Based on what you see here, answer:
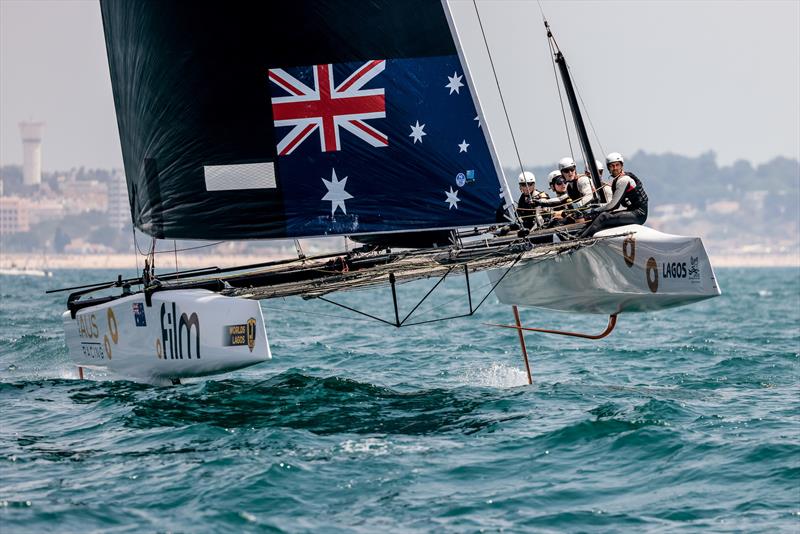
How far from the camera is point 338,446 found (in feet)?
23.1

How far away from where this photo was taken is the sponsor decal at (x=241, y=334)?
775cm

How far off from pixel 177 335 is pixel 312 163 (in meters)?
1.52

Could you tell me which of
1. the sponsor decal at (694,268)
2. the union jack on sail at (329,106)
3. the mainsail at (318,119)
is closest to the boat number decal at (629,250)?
the sponsor decal at (694,268)

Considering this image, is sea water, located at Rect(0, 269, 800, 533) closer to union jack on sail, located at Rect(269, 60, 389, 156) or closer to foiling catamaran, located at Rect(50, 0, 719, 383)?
foiling catamaran, located at Rect(50, 0, 719, 383)

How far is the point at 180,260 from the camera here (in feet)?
466

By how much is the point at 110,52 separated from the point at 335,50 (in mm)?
2451

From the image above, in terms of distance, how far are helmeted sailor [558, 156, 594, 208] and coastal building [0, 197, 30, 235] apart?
481 ft

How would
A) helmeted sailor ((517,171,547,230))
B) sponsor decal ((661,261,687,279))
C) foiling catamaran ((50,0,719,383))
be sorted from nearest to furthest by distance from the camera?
foiling catamaran ((50,0,719,383))
sponsor decal ((661,261,687,279))
helmeted sailor ((517,171,547,230))

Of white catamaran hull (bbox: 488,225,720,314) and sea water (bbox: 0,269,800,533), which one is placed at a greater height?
white catamaran hull (bbox: 488,225,720,314)

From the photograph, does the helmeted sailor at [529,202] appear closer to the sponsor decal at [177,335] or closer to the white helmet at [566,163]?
the white helmet at [566,163]

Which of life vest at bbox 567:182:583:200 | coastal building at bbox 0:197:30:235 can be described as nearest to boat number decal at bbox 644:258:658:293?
life vest at bbox 567:182:583:200

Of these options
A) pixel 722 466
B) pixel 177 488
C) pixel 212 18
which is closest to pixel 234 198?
pixel 212 18

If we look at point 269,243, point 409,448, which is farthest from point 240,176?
point 269,243

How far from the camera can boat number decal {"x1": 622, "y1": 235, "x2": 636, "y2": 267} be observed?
8.80 meters
